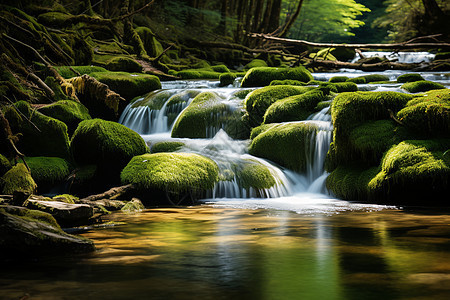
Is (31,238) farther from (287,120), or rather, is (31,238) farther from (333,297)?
(287,120)

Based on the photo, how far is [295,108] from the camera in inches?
416

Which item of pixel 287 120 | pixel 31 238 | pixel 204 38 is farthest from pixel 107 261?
pixel 204 38

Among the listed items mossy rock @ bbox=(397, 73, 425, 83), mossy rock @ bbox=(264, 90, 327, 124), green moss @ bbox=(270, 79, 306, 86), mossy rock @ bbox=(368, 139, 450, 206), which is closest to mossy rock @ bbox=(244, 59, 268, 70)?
mossy rock @ bbox=(397, 73, 425, 83)

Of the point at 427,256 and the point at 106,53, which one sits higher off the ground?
the point at 106,53

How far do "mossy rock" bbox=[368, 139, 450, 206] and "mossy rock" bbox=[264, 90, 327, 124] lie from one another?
3317 mm

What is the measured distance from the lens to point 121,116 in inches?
514

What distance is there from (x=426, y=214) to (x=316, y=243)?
7.87ft

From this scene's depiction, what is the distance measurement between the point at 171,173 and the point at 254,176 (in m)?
1.58

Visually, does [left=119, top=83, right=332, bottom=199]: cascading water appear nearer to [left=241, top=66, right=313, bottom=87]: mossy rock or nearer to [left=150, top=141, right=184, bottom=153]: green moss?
[left=150, top=141, right=184, bottom=153]: green moss

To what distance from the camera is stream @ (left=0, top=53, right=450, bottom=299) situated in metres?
2.91

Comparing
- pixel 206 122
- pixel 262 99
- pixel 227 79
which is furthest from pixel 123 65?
pixel 262 99

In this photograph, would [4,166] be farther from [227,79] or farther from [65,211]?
[227,79]

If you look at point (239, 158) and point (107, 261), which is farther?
point (239, 158)

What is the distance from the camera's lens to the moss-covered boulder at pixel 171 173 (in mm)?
7727
